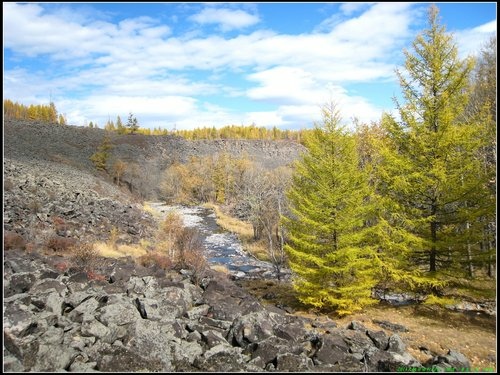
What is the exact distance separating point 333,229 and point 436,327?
18.2ft

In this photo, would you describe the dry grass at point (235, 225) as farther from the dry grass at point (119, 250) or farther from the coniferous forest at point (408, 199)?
the coniferous forest at point (408, 199)

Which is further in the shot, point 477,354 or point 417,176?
point 417,176

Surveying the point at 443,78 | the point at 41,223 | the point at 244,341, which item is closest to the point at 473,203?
the point at 443,78

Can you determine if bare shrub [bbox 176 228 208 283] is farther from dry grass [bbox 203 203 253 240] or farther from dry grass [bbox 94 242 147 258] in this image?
dry grass [bbox 203 203 253 240]

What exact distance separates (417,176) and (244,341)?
33.3 feet

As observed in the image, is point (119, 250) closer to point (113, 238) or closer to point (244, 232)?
point (113, 238)

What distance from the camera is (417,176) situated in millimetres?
16703

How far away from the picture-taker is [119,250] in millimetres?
28547

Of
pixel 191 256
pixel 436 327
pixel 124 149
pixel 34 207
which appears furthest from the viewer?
pixel 124 149

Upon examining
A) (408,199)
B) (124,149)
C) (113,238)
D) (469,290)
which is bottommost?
(113,238)

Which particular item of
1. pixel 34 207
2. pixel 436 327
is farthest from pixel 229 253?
pixel 436 327

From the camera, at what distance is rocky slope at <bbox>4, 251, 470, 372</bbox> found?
32.9ft

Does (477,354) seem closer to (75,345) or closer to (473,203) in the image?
(473,203)

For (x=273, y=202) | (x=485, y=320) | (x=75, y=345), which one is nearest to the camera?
(x=75, y=345)
